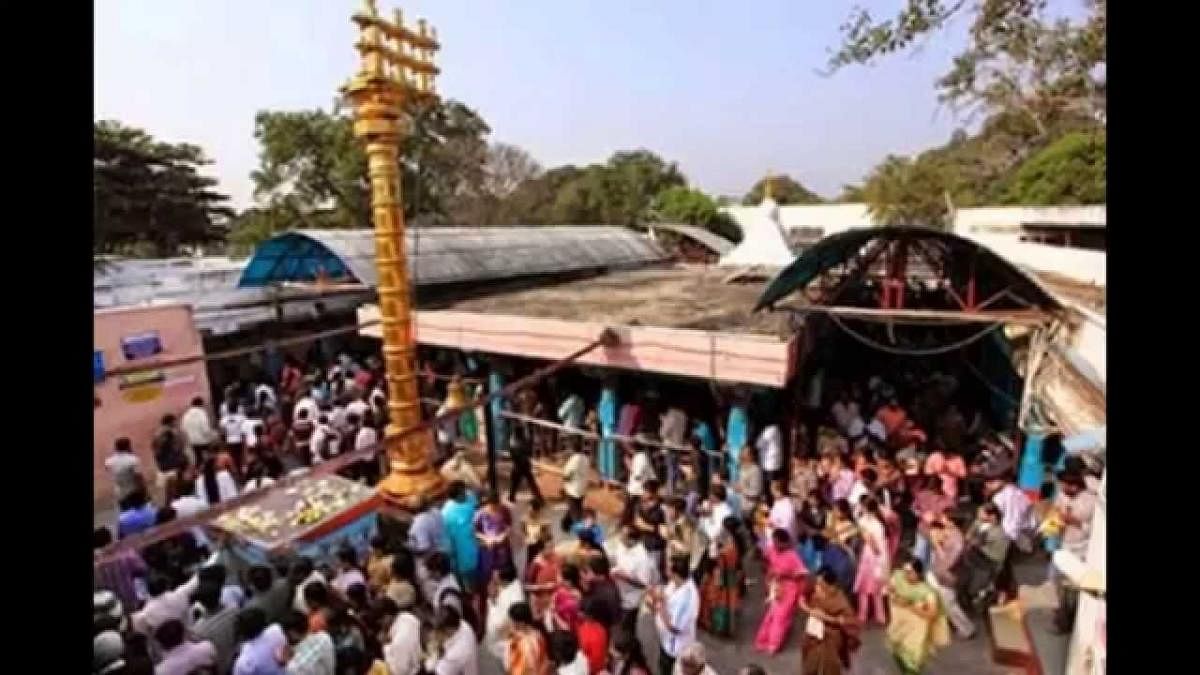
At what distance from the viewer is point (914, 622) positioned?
5.64 m

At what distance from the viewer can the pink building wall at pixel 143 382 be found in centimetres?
1066

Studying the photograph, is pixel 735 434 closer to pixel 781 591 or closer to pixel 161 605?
pixel 781 591

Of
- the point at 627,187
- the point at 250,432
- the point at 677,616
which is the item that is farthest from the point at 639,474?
the point at 627,187

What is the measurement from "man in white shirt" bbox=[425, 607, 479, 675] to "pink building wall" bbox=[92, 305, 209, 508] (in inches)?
281

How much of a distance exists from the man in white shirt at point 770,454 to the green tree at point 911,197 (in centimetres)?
2341

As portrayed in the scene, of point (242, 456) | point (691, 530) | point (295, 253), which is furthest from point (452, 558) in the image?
point (295, 253)

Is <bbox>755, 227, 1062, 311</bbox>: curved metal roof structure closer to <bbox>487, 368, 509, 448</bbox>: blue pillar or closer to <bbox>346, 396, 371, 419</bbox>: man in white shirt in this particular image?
<bbox>487, 368, 509, 448</bbox>: blue pillar

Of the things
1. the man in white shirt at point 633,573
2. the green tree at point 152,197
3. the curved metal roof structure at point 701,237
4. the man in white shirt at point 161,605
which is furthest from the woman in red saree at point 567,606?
the green tree at point 152,197

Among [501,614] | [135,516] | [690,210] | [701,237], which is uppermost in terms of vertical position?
[690,210]

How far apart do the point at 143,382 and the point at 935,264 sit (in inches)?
427

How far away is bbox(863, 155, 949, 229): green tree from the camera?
32.3m

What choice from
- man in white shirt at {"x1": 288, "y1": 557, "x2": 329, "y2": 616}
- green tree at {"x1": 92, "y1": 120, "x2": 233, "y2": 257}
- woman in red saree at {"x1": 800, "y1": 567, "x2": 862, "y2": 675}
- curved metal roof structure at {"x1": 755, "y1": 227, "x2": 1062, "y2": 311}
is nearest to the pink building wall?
man in white shirt at {"x1": 288, "y1": 557, "x2": 329, "y2": 616}

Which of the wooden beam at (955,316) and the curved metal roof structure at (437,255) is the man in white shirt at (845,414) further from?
the curved metal roof structure at (437,255)

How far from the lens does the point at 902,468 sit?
827 cm
